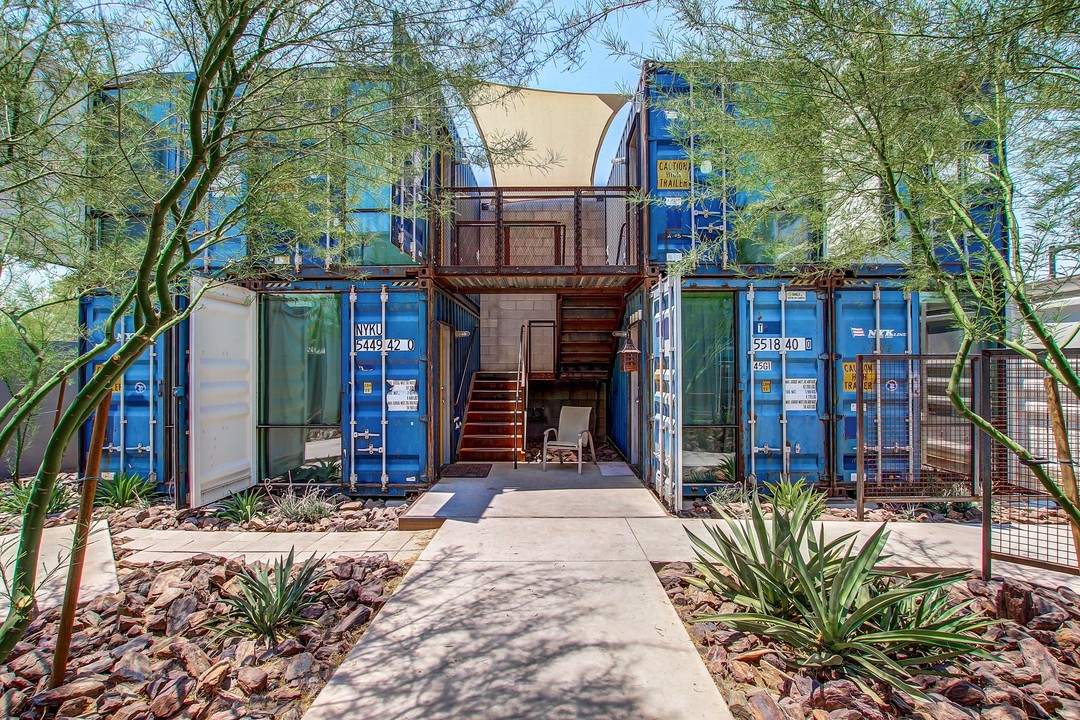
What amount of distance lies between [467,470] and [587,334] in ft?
11.3

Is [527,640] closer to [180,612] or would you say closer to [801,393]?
[180,612]

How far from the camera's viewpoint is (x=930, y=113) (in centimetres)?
263

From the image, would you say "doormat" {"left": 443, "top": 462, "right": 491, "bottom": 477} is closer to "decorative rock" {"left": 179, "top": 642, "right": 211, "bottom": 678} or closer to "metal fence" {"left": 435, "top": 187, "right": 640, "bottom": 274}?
"metal fence" {"left": 435, "top": 187, "right": 640, "bottom": 274}

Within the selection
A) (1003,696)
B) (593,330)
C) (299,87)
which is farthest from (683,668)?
(593,330)

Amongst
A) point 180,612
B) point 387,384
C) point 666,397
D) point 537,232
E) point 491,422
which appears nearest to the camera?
point 180,612

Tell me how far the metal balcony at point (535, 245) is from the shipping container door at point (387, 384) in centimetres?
76

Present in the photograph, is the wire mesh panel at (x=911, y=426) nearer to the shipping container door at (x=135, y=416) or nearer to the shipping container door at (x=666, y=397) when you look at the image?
the shipping container door at (x=666, y=397)

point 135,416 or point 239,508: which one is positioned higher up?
point 135,416

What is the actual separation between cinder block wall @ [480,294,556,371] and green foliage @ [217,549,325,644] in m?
7.67

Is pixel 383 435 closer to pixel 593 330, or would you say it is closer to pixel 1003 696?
pixel 593 330

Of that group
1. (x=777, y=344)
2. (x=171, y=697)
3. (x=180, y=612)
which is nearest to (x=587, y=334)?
(x=777, y=344)

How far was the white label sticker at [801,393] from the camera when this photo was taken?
5801mm

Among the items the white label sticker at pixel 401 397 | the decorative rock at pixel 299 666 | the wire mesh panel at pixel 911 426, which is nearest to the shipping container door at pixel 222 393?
the white label sticker at pixel 401 397

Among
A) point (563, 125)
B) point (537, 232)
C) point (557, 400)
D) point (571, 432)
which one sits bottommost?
point (571, 432)
